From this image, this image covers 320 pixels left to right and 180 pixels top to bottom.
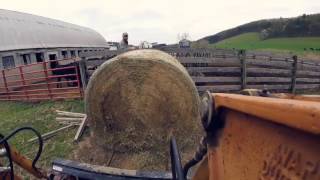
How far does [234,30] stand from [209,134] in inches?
2612

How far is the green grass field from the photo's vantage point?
6.87 m

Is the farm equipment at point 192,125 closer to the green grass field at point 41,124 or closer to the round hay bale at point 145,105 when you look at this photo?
the round hay bale at point 145,105

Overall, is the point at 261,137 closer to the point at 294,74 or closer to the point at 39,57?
the point at 294,74

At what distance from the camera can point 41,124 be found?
8555 mm

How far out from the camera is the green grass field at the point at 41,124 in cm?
687

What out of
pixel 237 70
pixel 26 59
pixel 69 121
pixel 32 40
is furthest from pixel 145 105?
pixel 32 40

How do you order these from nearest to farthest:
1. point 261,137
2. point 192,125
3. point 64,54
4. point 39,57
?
1. point 261,137
2. point 192,125
3. point 39,57
4. point 64,54

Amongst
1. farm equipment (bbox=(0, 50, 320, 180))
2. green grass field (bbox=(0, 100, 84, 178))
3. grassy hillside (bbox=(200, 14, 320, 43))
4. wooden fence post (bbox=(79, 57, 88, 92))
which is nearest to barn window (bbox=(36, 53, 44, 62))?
green grass field (bbox=(0, 100, 84, 178))

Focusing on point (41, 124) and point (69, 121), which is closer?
point (69, 121)

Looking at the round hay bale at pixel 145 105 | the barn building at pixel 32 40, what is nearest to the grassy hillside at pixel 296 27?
the barn building at pixel 32 40

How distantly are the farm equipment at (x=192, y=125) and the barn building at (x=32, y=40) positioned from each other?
44.1 feet

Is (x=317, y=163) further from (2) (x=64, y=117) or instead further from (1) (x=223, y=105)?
(2) (x=64, y=117)

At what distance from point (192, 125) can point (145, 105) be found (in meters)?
0.89

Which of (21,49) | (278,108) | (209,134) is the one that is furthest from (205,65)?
(21,49)
